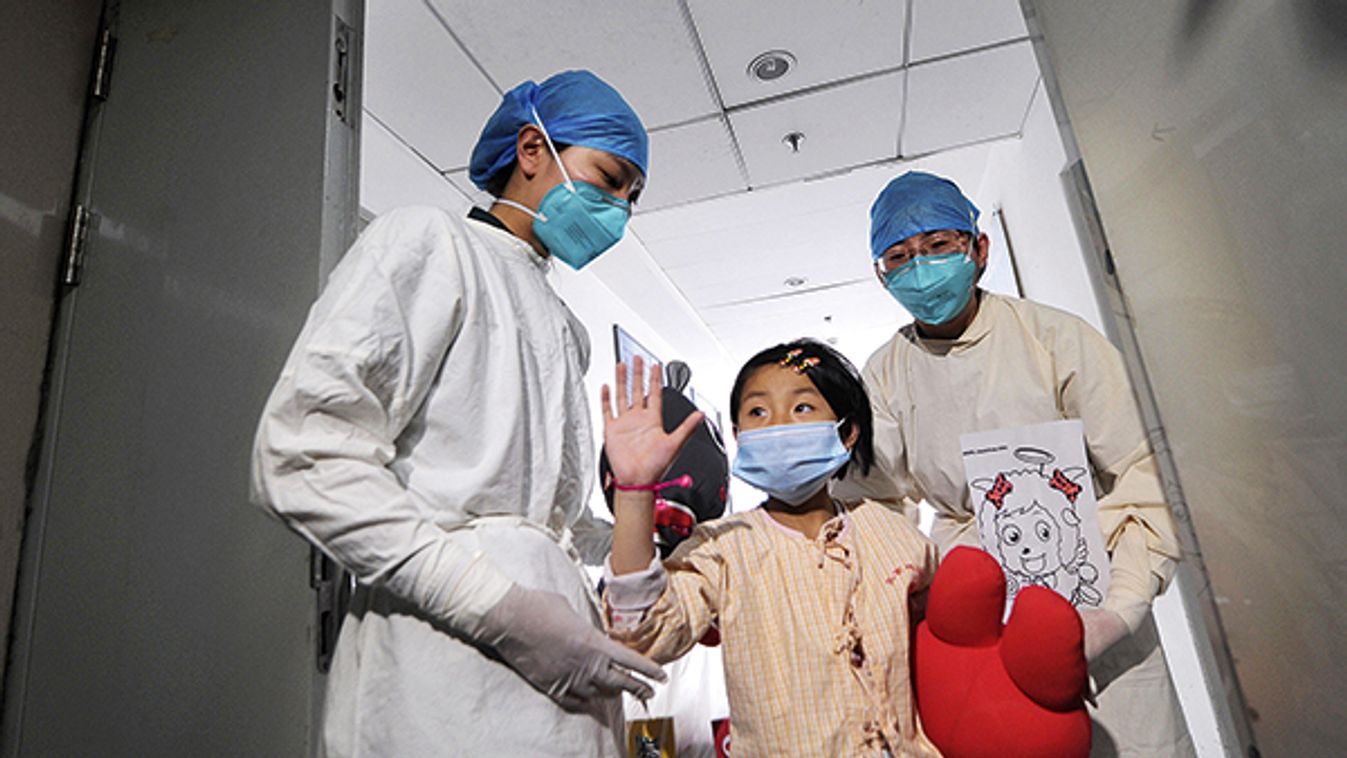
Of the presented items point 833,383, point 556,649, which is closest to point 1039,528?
point 833,383

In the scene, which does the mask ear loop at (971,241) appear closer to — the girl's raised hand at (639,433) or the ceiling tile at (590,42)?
the girl's raised hand at (639,433)

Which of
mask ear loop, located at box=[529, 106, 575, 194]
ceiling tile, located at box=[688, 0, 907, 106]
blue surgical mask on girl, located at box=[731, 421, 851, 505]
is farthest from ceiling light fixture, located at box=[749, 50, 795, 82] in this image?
blue surgical mask on girl, located at box=[731, 421, 851, 505]

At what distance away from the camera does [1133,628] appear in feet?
3.93

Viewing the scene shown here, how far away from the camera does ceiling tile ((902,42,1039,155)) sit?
2.68 metres

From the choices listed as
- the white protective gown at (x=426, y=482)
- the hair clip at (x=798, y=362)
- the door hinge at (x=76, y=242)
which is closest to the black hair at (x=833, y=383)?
the hair clip at (x=798, y=362)

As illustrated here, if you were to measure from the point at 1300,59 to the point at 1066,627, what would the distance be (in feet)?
2.46

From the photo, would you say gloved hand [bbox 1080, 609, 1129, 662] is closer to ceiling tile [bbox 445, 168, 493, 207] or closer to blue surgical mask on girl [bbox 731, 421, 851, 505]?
blue surgical mask on girl [bbox 731, 421, 851, 505]

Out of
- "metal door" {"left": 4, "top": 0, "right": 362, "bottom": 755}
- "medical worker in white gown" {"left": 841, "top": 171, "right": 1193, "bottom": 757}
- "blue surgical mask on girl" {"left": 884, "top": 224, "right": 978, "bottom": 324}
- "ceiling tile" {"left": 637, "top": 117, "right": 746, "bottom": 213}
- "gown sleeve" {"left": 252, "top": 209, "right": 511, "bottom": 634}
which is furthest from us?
"ceiling tile" {"left": 637, "top": 117, "right": 746, "bottom": 213}

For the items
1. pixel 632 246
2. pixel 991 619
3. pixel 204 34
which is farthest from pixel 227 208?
pixel 632 246

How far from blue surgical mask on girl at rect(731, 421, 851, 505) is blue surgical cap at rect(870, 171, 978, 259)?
62 centimetres

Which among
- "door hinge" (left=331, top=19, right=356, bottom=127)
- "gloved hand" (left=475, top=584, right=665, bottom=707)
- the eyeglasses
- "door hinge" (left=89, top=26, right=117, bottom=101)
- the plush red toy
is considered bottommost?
the plush red toy

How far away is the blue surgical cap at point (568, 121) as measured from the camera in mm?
1216

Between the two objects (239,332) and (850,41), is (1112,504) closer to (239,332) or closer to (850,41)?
(239,332)

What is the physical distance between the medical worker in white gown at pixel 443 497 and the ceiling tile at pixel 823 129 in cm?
212
